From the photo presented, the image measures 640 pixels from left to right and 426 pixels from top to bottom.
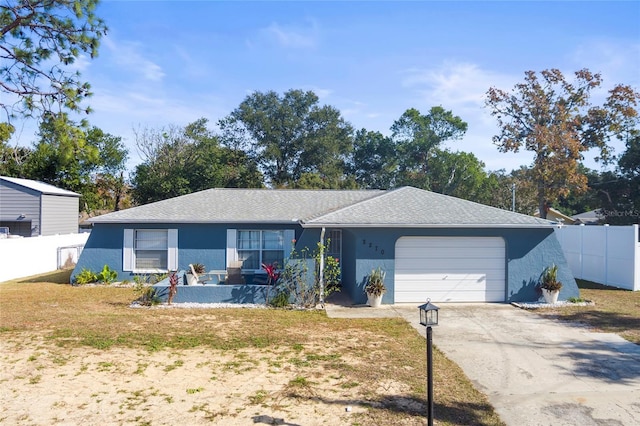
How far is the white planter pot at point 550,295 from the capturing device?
12.7 m

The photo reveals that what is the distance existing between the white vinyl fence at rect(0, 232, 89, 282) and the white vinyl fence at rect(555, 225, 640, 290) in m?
21.3

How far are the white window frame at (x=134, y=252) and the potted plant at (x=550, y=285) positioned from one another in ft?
38.0

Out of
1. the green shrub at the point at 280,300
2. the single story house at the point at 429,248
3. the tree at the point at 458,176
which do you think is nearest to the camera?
the green shrub at the point at 280,300

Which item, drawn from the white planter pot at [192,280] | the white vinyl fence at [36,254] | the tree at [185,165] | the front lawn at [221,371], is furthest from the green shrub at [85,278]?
the tree at [185,165]

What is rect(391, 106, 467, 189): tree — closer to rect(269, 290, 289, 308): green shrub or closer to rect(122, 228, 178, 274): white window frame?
rect(122, 228, 178, 274): white window frame

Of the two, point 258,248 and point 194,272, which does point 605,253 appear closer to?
point 258,248

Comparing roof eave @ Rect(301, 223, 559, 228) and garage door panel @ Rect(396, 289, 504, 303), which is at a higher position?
roof eave @ Rect(301, 223, 559, 228)

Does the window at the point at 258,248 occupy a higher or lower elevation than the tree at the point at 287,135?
lower

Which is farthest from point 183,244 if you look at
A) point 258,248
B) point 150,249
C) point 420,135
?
point 420,135

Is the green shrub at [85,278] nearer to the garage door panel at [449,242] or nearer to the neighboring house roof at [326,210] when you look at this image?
the neighboring house roof at [326,210]

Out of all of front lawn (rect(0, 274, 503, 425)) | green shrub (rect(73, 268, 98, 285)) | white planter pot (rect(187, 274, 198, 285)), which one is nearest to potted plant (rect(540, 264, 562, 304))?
front lawn (rect(0, 274, 503, 425))

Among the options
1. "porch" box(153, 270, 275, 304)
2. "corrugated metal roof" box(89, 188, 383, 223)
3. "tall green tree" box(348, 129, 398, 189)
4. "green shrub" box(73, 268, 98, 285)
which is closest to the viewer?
"porch" box(153, 270, 275, 304)

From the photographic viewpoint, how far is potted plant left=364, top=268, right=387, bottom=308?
12312 mm

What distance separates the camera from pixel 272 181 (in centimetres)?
4056
